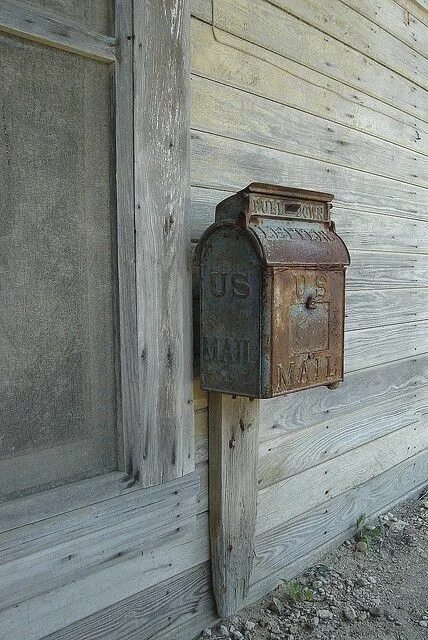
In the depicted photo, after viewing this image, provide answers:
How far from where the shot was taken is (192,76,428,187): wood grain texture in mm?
2076

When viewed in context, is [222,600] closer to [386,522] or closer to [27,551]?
[27,551]

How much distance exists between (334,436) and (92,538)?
4.57 feet

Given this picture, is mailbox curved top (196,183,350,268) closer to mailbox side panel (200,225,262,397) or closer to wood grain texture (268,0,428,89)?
mailbox side panel (200,225,262,397)

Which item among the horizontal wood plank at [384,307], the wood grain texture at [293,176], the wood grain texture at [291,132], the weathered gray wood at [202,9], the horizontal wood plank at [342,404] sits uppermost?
the weathered gray wood at [202,9]

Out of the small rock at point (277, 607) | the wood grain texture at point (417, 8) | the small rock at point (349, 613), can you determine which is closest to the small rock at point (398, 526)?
the small rock at point (349, 613)

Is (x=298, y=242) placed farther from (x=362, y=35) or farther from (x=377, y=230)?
(x=362, y=35)

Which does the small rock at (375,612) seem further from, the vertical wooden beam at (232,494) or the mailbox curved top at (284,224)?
the mailbox curved top at (284,224)

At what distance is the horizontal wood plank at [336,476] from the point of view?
2.50 meters

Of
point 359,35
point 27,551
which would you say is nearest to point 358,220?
point 359,35

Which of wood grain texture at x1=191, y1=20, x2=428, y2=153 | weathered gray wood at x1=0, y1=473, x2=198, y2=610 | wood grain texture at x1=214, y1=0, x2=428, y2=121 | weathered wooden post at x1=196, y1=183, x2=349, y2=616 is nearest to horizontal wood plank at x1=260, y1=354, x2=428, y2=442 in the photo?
weathered wooden post at x1=196, y1=183, x2=349, y2=616

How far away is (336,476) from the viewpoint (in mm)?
2881

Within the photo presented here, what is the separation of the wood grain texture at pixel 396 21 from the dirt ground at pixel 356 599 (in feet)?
7.71

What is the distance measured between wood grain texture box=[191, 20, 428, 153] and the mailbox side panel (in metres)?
0.60

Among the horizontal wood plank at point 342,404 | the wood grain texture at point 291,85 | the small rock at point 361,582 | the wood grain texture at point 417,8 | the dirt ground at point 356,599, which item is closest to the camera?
the wood grain texture at point 291,85
